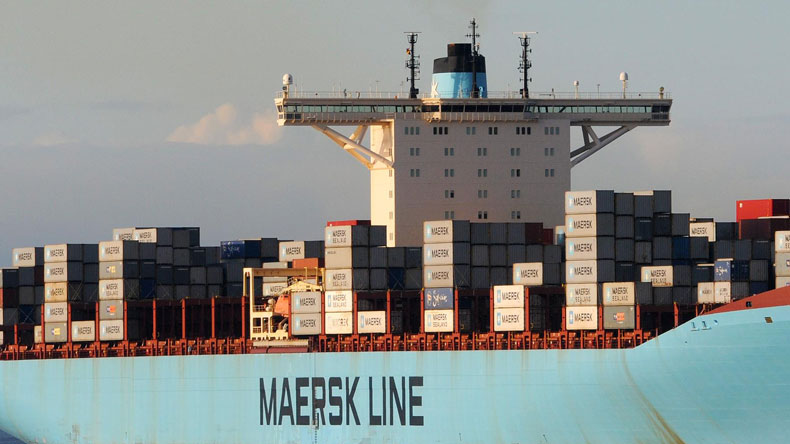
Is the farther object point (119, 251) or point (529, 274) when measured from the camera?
point (119, 251)

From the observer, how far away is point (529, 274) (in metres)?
53.2

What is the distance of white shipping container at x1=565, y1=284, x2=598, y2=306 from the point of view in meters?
51.7

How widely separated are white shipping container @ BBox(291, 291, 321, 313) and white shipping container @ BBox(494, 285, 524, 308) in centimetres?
715

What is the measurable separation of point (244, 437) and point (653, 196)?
1734 cm

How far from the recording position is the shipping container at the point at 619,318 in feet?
167

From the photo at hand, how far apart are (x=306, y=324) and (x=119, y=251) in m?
10.0

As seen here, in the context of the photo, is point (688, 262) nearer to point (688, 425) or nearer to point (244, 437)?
point (688, 425)

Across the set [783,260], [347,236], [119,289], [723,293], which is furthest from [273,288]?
[783,260]

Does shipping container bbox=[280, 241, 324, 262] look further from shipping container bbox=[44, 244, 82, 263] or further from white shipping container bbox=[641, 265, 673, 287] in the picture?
white shipping container bbox=[641, 265, 673, 287]

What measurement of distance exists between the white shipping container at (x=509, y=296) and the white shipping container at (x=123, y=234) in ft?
64.0

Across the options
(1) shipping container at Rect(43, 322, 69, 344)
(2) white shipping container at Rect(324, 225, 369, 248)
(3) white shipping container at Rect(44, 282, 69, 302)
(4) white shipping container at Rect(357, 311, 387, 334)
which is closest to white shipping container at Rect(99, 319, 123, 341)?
(1) shipping container at Rect(43, 322, 69, 344)

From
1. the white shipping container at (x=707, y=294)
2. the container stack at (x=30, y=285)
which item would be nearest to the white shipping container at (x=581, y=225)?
the white shipping container at (x=707, y=294)

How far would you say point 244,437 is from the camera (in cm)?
5691

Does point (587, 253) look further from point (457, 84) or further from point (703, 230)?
point (457, 84)
